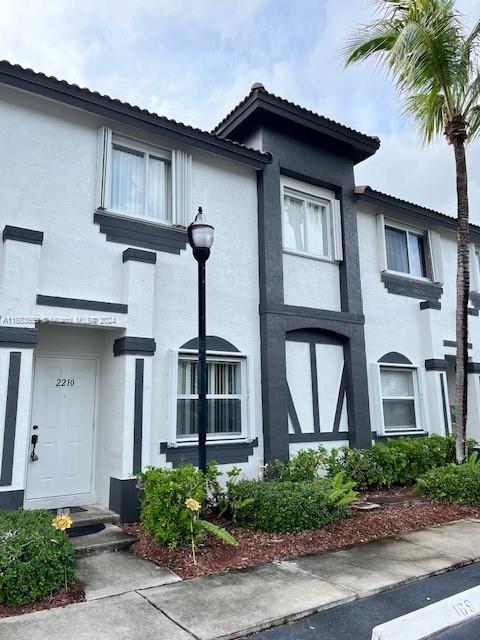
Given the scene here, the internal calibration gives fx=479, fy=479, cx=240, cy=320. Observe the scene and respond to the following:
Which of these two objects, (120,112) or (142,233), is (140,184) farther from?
(120,112)

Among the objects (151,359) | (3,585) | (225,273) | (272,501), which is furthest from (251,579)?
(225,273)

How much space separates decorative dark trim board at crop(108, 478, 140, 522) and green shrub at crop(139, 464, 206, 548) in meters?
0.74

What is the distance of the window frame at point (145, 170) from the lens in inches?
307

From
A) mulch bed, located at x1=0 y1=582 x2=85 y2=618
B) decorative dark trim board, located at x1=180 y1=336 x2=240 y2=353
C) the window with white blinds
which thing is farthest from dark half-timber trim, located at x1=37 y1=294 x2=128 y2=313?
mulch bed, located at x1=0 y1=582 x2=85 y2=618

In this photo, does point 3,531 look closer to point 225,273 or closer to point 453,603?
point 453,603

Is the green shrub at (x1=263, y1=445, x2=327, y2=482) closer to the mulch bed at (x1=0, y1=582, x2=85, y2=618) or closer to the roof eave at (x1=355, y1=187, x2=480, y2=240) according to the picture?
the mulch bed at (x1=0, y1=582, x2=85, y2=618)

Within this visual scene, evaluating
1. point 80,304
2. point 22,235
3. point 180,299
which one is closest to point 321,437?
point 180,299

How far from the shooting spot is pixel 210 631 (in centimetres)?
389

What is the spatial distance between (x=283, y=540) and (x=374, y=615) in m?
2.13

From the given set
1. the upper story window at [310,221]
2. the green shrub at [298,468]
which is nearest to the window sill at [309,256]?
the upper story window at [310,221]

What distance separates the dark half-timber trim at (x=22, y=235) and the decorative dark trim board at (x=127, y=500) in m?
3.68

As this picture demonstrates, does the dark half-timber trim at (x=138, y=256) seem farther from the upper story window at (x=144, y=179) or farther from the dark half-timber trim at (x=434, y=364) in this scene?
the dark half-timber trim at (x=434, y=364)

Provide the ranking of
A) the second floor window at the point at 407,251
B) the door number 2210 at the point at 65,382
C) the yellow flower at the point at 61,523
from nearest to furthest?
the yellow flower at the point at 61,523 < the door number 2210 at the point at 65,382 < the second floor window at the point at 407,251

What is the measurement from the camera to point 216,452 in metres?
8.20
